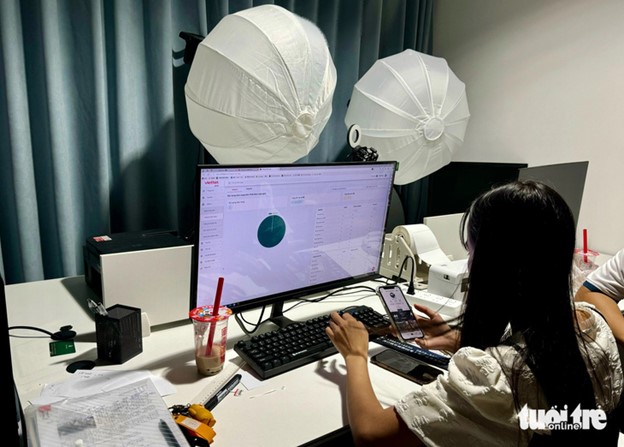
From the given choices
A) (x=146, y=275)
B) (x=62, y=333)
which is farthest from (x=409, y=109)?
(x=62, y=333)

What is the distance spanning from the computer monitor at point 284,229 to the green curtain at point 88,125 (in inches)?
34.8

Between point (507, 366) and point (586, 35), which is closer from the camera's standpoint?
point (507, 366)

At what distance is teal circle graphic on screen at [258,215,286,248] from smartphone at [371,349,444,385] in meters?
0.36

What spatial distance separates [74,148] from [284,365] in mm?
1197

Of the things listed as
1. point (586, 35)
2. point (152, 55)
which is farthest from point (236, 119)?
point (586, 35)

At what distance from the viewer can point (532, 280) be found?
0.72 meters

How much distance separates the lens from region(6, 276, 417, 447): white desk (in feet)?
2.48

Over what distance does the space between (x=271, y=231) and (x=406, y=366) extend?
1.43ft

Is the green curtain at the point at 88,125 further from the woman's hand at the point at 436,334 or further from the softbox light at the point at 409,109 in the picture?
the woman's hand at the point at 436,334

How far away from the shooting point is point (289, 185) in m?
1.01

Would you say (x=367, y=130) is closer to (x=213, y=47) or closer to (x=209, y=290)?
(x=213, y=47)

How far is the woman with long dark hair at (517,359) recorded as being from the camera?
0.64 meters

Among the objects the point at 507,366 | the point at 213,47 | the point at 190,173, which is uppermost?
the point at 213,47

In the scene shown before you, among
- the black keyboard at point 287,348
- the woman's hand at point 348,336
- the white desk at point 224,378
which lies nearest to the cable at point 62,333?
the white desk at point 224,378
